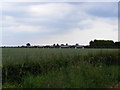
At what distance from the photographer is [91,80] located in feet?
37.0

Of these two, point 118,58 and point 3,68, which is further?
point 118,58

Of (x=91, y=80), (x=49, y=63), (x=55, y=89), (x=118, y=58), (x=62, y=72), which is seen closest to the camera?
(x=55, y=89)

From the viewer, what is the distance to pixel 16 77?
11906mm

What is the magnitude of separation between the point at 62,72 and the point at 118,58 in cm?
801

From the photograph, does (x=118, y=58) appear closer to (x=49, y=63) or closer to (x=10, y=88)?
(x=49, y=63)

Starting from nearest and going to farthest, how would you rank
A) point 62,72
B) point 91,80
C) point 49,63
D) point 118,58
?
point 91,80 → point 62,72 → point 49,63 → point 118,58

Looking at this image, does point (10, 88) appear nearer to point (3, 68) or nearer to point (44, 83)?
point (44, 83)

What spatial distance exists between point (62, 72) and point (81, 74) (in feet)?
2.53

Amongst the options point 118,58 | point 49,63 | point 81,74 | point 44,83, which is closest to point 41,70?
point 49,63

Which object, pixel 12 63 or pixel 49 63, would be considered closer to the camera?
pixel 12 63

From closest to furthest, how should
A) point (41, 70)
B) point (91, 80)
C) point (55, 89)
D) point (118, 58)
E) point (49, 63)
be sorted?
point (55, 89)
point (91, 80)
point (41, 70)
point (49, 63)
point (118, 58)

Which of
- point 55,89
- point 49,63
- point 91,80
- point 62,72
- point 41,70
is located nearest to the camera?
point 55,89

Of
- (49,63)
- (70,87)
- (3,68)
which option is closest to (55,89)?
(70,87)

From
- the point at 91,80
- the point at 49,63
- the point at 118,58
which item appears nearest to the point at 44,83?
the point at 91,80
